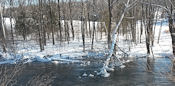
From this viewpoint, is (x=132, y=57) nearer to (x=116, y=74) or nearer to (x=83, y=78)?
(x=116, y=74)

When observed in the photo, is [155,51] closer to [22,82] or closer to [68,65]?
[68,65]

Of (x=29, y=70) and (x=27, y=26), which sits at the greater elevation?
(x=27, y=26)

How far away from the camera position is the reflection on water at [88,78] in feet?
61.0

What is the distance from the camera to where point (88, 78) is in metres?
20.3

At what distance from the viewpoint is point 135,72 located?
21.6 metres

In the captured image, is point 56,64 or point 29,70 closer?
point 29,70

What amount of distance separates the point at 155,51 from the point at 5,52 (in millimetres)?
17251

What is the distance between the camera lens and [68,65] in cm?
2650

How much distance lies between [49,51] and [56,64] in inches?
294

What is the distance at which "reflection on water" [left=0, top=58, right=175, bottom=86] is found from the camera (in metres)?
18.6

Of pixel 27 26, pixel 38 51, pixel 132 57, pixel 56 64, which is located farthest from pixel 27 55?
pixel 27 26

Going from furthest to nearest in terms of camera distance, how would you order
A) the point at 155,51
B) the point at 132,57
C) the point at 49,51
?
the point at 49,51, the point at 155,51, the point at 132,57

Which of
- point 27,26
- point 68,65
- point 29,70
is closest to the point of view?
point 29,70

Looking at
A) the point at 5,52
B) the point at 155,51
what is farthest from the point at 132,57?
the point at 5,52
